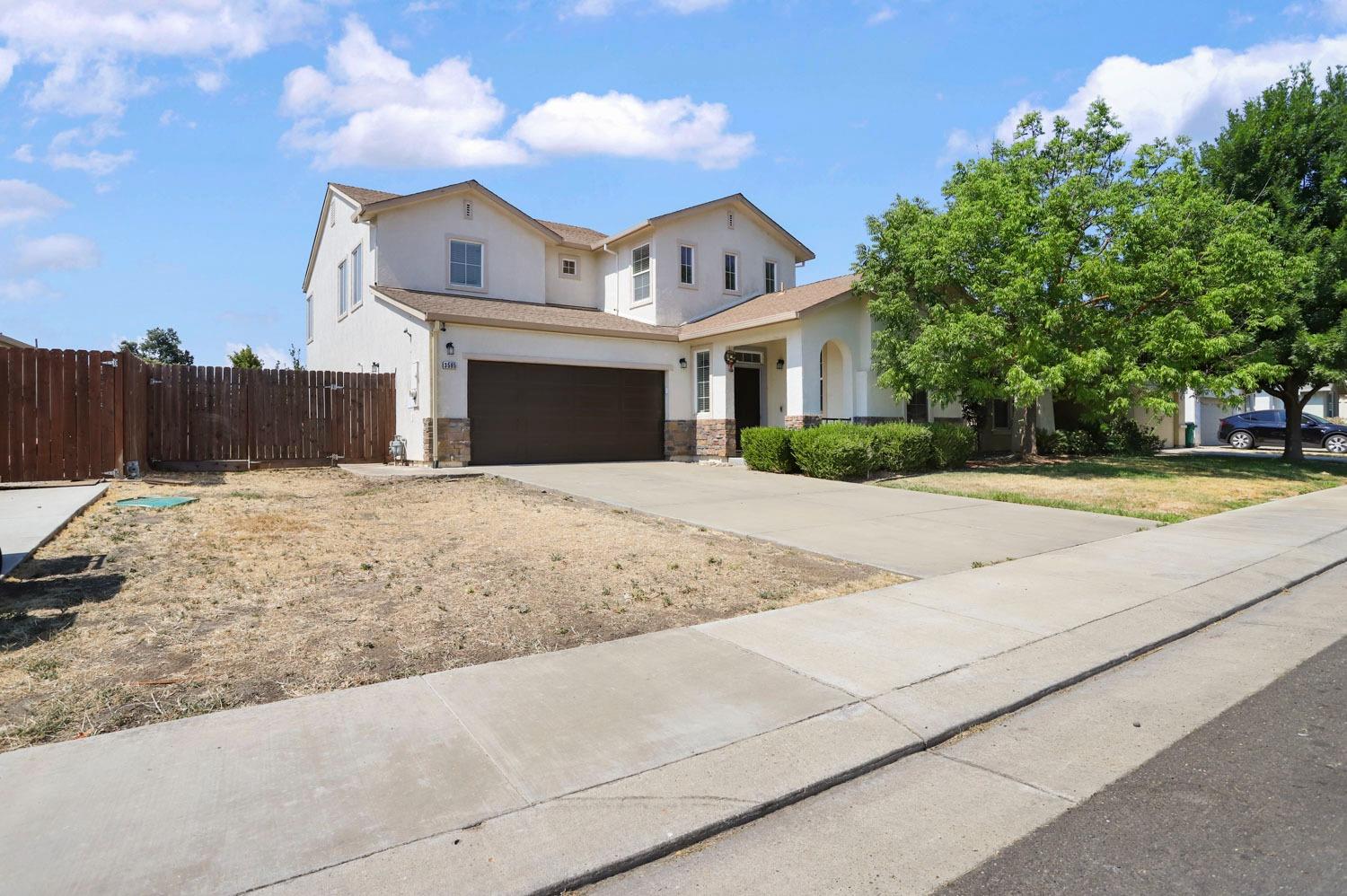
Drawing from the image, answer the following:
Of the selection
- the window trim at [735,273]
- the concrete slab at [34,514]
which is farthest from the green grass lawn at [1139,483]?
the concrete slab at [34,514]

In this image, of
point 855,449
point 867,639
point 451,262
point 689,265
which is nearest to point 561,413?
point 451,262

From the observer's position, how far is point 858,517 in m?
10.1

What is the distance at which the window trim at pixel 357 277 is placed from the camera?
20094mm

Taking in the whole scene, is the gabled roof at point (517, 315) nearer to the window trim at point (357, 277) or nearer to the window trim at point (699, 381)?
the window trim at point (699, 381)

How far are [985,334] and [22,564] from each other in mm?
15315

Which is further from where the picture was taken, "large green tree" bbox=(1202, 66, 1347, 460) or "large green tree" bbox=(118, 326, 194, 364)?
"large green tree" bbox=(118, 326, 194, 364)

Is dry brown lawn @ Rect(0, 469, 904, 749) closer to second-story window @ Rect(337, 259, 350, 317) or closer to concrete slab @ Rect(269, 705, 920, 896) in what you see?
concrete slab @ Rect(269, 705, 920, 896)

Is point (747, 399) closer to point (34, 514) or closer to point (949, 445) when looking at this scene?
point (949, 445)

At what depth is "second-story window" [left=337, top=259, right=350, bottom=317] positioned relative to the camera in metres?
22.0

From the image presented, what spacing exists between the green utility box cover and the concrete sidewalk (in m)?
7.71

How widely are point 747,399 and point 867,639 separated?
15.8 meters

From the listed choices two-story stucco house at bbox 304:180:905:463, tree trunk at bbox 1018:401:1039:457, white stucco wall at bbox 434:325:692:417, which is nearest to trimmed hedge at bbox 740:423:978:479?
Result: two-story stucco house at bbox 304:180:905:463

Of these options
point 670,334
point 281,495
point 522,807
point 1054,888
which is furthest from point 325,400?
point 1054,888

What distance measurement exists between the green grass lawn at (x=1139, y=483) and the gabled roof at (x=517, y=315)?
792cm
